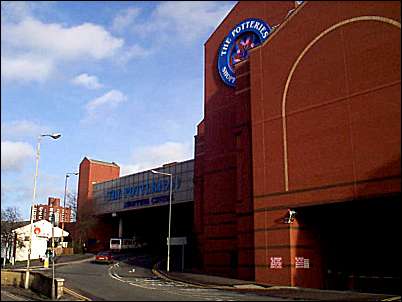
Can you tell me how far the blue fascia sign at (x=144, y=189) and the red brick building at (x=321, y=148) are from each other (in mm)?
27907

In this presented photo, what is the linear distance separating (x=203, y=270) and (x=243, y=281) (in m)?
10.7

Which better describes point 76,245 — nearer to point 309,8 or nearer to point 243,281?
point 243,281

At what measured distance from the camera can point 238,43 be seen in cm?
4919

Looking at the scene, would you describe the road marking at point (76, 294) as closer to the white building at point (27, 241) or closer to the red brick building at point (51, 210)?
the white building at point (27, 241)

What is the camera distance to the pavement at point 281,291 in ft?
92.4

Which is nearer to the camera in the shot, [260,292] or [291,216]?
[260,292]

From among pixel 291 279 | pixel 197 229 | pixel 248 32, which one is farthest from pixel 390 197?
pixel 197 229

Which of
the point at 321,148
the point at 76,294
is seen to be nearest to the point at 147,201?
the point at 321,148

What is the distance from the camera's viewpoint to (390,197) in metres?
30.7

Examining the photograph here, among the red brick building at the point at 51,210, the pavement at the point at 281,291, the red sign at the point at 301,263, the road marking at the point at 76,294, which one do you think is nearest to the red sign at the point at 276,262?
the red sign at the point at 301,263

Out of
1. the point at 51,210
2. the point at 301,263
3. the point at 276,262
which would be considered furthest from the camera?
the point at 51,210

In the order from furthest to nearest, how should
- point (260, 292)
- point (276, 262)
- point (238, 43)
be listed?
point (238, 43)
point (276, 262)
point (260, 292)

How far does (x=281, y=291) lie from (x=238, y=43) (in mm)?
25474

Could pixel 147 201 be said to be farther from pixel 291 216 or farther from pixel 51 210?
pixel 291 216
